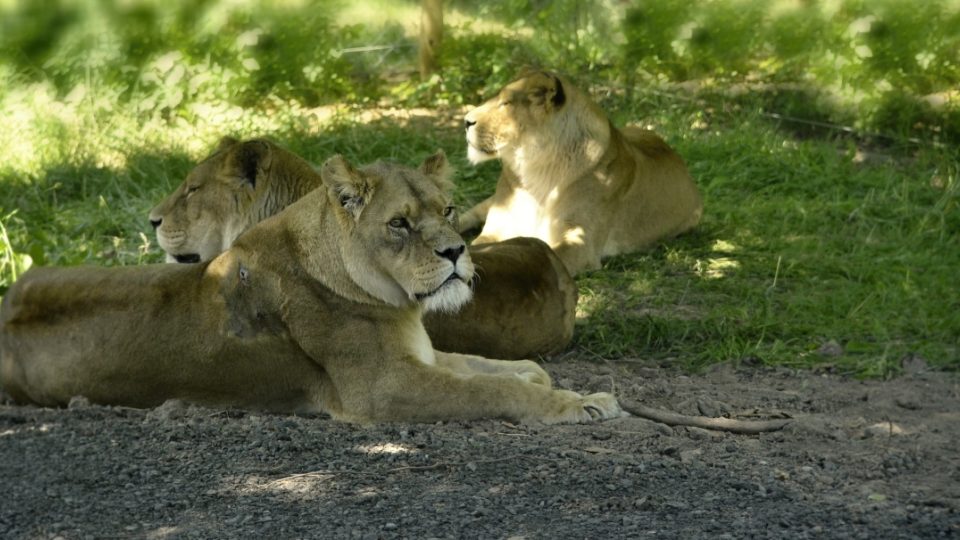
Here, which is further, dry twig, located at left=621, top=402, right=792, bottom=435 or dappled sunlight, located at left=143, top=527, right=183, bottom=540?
dry twig, located at left=621, top=402, right=792, bottom=435

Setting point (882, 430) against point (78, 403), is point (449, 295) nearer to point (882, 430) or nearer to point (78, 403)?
point (78, 403)

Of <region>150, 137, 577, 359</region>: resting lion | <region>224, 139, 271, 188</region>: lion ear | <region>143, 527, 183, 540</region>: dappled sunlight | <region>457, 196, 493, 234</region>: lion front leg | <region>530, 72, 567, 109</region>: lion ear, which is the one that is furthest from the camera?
<region>457, 196, 493, 234</region>: lion front leg

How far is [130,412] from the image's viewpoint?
5508 millimetres

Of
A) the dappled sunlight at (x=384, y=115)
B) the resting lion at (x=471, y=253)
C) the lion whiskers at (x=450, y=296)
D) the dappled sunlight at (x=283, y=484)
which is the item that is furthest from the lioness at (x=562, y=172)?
the dappled sunlight at (x=283, y=484)

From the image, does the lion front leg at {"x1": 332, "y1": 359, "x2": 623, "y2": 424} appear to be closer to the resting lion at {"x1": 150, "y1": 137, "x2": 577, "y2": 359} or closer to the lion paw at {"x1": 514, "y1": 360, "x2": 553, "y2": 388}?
the lion paw at {"x1": 514, "y1": 360, "x2": 553, "y2": 388}

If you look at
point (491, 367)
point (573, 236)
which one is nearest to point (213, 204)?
point (491, 367)

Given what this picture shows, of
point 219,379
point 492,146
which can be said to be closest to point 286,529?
point 219,379

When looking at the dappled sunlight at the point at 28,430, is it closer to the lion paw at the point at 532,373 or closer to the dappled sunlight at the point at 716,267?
the lion paw at the point at 532,373

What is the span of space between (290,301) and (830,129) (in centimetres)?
653

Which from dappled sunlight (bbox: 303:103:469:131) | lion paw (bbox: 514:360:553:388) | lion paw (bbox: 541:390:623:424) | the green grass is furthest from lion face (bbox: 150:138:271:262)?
dappled sunlight (bbox: 303:103:469:131)

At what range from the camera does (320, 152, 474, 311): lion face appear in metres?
5.35

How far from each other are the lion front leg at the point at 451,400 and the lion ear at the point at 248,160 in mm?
1582

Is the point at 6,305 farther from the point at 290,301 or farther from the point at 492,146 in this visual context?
the point at 492,146

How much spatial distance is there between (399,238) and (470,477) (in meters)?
1.07
